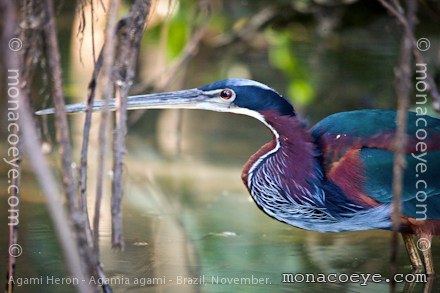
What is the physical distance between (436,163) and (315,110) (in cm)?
322

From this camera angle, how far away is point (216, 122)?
7.06 m

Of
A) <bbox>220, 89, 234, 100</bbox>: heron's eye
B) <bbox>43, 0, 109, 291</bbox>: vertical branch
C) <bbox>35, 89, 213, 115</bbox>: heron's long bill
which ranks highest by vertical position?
<bbox>220, 89, 234, 100</bbox>: heron's eye

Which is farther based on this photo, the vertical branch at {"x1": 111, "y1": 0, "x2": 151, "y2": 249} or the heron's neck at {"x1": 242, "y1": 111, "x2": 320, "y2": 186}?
the heron's neck at {"x1": 242, "y1": 111, "x2": 320, "y2": 186}

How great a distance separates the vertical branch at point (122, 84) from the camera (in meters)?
2.79

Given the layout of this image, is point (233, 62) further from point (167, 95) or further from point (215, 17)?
point (167, 95)

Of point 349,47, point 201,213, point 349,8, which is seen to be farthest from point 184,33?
point 349,47

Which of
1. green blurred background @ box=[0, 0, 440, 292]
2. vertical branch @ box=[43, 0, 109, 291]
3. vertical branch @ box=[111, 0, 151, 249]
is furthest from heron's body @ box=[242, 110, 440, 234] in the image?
vertical branch @ box=[43, 0, 109, 291]

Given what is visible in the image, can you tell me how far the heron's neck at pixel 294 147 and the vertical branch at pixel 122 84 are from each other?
905 mm

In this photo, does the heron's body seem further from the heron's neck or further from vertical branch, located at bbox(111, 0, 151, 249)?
vertical branch, located at bbox(111, 0, 151, 249)

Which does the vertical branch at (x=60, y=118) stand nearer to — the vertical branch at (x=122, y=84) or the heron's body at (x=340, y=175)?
the vertical branch at (x=122, y=84)

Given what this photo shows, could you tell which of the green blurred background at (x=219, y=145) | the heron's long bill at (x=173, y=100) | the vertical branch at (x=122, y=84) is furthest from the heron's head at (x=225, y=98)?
the vertical branch at (x=122, y=84)
